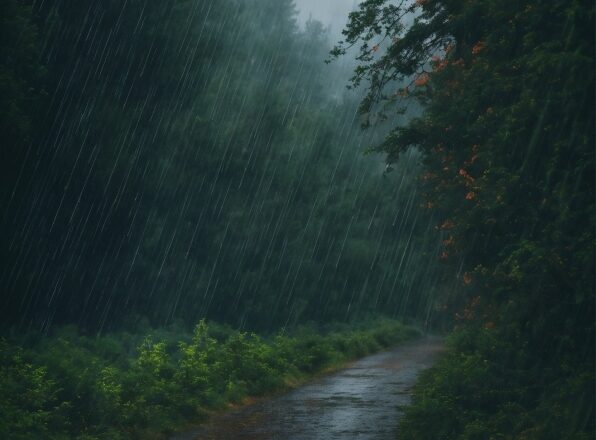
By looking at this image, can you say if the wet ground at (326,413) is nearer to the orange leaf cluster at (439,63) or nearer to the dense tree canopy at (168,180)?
the dense tree canopy at (168,180)

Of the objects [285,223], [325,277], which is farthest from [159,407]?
[325,277]

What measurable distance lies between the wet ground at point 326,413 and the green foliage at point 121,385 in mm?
574

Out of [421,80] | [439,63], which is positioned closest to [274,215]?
[421,80]

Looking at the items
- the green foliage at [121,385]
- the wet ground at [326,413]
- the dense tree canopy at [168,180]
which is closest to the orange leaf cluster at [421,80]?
the dense tree canopy at [168,180]

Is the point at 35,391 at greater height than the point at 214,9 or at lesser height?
lesser

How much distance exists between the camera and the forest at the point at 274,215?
30.9 ft

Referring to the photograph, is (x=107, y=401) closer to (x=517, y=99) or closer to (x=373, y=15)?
(x=517, y=99)

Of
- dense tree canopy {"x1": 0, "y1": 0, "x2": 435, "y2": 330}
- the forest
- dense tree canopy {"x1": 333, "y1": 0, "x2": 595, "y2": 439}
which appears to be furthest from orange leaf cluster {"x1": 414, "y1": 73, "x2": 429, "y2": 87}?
dense tree canopy {"x1": 333, "y1": 0, "x2": 595, "y2": 439}

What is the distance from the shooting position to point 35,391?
403 inches

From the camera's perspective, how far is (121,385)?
12.6m

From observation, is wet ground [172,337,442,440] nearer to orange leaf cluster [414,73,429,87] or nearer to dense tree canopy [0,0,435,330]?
dense tree canopy [0,0,435,330]

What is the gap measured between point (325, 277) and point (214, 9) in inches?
655

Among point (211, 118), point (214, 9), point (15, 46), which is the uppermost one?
point (214, 9)

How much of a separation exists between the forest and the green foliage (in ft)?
0.19
